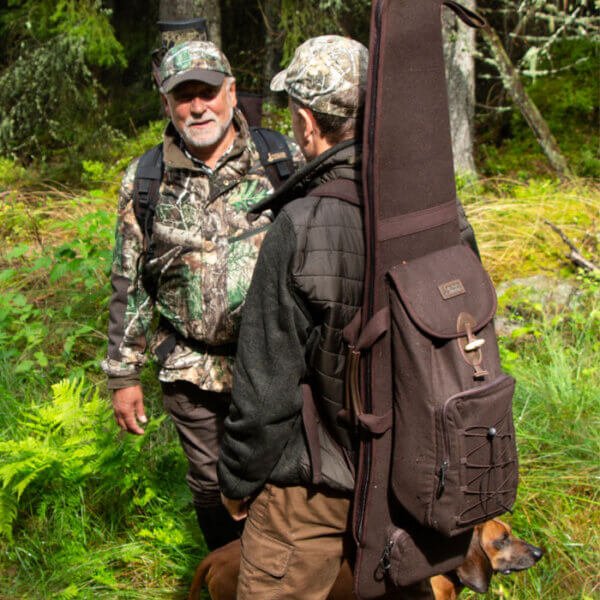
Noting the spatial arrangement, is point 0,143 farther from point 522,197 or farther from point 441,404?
point 441,404

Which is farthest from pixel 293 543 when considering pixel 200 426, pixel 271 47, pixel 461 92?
pixel 271 47

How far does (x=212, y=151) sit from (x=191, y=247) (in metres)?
0.48

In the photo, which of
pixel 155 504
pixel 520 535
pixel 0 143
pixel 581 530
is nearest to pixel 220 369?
pixel 155 504

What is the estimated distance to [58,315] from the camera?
205 inches

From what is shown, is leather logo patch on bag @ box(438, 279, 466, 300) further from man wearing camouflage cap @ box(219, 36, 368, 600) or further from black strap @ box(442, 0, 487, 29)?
black strap @ box(442, 0, 487, 29)

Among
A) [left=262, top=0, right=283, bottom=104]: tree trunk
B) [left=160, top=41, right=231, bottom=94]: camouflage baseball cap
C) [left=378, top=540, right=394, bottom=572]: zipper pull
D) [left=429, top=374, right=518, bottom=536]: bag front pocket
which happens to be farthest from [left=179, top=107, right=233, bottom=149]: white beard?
[left=262, top=0, right=283, bottom=104]: tree trunk

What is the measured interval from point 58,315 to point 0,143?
559 centimetres

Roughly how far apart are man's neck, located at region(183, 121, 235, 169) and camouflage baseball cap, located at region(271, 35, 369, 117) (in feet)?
3.30

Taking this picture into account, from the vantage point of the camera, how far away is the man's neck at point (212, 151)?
110 inches

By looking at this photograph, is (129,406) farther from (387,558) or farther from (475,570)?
(475,570)

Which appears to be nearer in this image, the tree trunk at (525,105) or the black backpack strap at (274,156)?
the black backpack strap at (274,156)

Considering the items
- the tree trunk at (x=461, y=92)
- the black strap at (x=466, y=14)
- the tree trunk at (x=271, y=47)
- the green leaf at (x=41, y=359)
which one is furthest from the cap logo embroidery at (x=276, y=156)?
the tree trunk at (x=271, y=47)

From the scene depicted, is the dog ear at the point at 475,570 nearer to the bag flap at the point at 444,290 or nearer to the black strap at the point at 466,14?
the bag flap at the point at 444,290

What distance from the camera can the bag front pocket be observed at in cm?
165
